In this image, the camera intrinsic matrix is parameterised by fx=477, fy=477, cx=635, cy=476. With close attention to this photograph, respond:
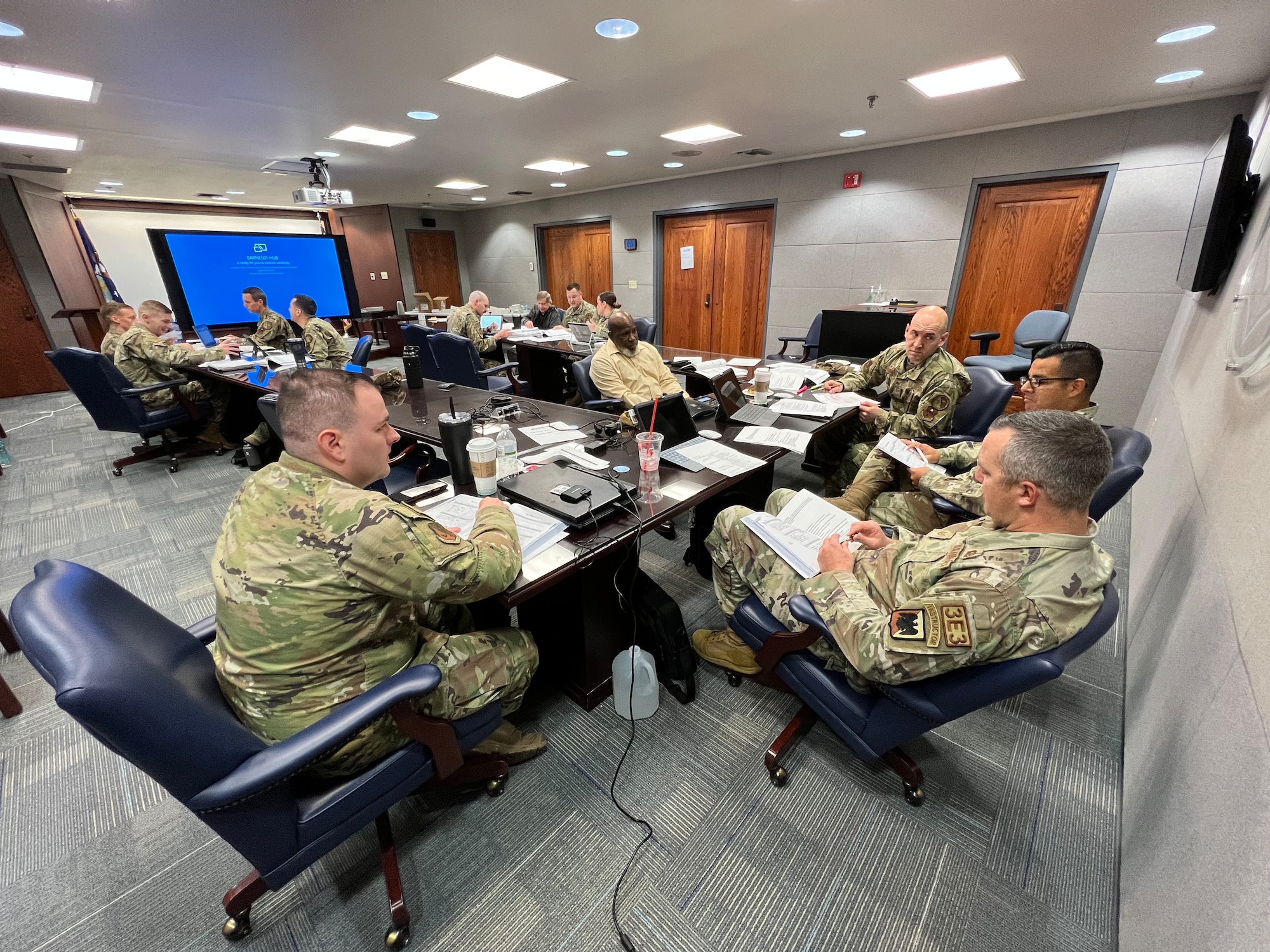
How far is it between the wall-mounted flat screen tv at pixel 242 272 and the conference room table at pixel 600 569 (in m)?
4.89

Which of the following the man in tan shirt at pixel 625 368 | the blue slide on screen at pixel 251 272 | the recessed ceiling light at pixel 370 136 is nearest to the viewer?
the man in tan shirt at pixel 625 368

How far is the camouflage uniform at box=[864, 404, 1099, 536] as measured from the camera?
6.02 ft

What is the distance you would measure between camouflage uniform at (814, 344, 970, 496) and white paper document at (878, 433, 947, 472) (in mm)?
295

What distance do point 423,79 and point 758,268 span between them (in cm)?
449

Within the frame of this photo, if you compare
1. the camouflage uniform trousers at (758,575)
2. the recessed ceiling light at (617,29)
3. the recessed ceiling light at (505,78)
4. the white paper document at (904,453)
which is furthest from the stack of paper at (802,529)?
the recessed ceiling light at (505,78)

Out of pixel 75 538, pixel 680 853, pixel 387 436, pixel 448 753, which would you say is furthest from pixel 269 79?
pixel 680 853

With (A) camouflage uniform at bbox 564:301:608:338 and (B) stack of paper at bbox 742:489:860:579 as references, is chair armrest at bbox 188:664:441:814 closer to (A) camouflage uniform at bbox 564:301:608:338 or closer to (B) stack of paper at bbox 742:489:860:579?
(B) stack of paper at bbox 742:489:860:579

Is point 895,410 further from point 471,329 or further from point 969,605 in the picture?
point 471,329

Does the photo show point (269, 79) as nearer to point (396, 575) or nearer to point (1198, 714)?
point (396, 575)

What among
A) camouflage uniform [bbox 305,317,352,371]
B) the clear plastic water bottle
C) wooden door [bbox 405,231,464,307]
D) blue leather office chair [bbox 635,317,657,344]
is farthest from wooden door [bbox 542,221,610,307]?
the clear plastic water bottle

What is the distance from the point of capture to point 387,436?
3.97 feet

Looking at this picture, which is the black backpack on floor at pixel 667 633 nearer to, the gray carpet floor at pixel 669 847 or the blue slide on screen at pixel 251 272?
the gray carpet floor at pixel 669 847

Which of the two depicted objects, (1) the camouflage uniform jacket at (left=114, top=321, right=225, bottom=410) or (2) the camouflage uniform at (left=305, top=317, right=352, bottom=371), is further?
(2) the camouflage uniform at (left=305, top=317, right=352, bottom=371)

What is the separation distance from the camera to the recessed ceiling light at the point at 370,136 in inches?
166
